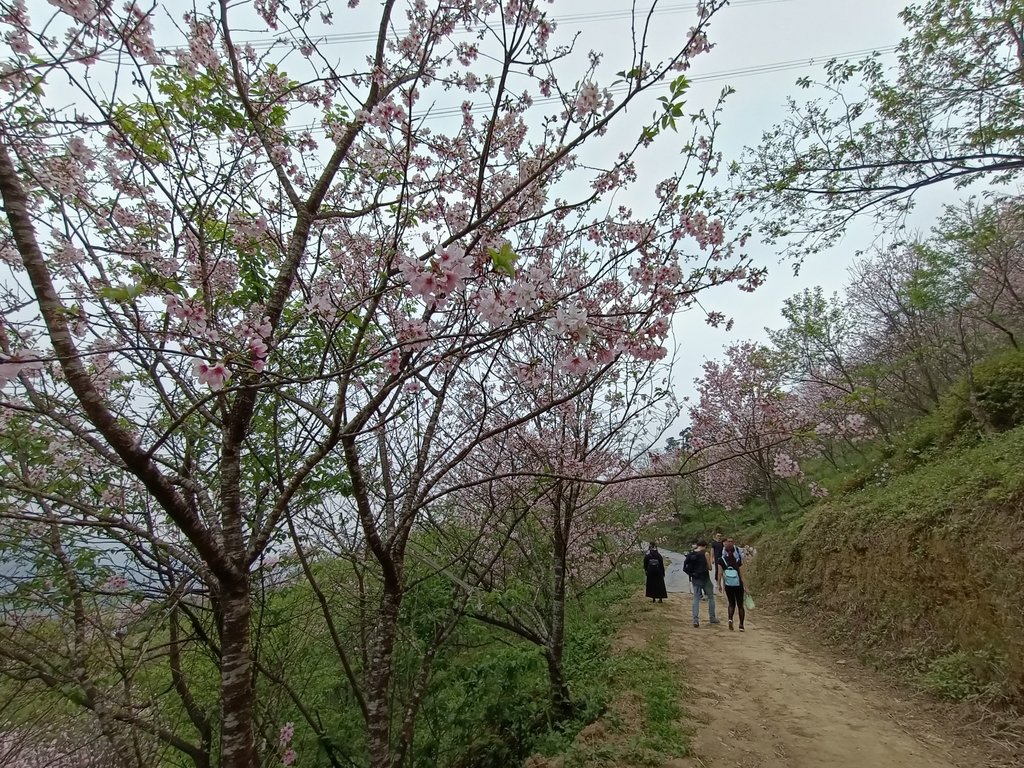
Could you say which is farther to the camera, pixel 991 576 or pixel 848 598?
pixel 848 598

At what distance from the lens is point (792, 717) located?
514 centimetres

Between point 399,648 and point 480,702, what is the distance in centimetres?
105

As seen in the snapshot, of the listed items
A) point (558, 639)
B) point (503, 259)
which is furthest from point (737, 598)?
point (503, 259)

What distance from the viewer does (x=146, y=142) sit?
251 centimetres

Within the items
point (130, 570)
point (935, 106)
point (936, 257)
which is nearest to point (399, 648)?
point (130, 570)

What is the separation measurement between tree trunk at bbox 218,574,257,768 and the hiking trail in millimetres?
4106

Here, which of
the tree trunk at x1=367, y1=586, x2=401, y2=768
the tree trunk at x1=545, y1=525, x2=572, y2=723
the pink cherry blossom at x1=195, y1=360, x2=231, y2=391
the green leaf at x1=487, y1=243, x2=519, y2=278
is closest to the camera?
the green leaf at x1=487, y1=243, x2=519, y2=278

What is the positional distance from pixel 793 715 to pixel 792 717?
0.06m

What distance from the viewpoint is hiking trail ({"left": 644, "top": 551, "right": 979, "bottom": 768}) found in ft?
14.4

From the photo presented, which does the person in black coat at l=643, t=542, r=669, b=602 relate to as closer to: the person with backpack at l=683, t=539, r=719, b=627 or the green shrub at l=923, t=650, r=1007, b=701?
the person with backpack at l=683, t=539, r=719, b=627

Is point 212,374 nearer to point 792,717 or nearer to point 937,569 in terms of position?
point 792,717

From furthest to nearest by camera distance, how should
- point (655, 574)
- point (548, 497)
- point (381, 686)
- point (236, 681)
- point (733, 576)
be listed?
point (655, 574) < point (733, 576) < point (548, 497) < point (381, 686) < point (236, 681)

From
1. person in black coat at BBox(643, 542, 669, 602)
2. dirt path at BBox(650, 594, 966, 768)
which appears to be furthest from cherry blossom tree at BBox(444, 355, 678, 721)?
person in black coat at BBox(643, 542, 669, 602)

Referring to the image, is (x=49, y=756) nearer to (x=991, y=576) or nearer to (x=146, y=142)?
(x=146, y=142)
